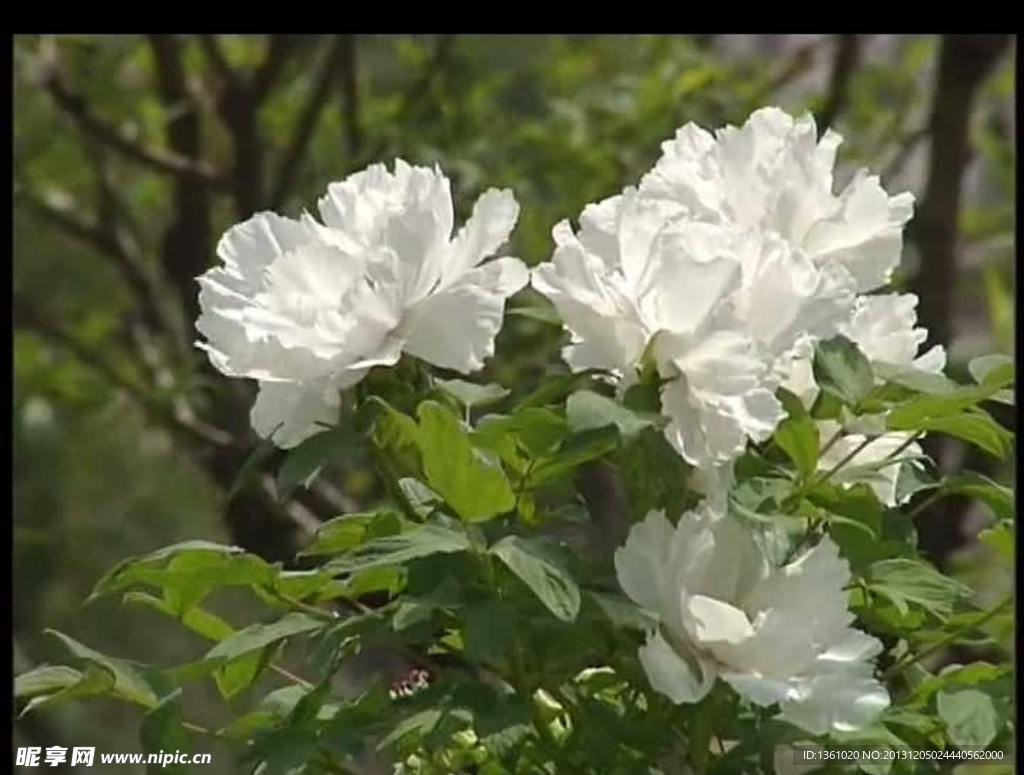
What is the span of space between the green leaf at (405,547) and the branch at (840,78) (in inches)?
59.7

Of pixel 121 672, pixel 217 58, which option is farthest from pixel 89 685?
pixel 217 58

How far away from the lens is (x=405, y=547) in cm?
71

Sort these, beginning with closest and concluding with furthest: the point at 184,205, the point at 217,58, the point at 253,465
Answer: the point at 253,465
the point at 217,58
the point at 184,205

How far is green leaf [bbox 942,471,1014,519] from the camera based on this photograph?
0.79 metres

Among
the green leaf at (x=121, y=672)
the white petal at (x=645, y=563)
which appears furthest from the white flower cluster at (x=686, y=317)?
the green leaf at (x=121, y=672)

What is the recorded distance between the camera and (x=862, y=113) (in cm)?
232

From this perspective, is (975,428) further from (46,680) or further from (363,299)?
(46,680)

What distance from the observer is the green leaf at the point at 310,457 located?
2.44 ft

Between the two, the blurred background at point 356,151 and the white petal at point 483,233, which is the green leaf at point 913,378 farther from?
the blurred background at point 356,151

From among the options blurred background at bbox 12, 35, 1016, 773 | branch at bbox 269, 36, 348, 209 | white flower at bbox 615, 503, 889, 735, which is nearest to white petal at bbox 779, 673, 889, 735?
white flower at bbox 615, 503, 889, 735

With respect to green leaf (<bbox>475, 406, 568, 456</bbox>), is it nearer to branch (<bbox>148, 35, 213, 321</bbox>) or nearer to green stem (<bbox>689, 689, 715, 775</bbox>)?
green stem (<bbox>689, 689, 715, 775</bbox>)

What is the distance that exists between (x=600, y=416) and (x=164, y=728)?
217mm

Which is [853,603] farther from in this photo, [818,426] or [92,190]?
[92,190]
